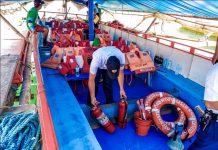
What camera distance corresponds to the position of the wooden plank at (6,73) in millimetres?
5070

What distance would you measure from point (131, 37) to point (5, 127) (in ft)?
15.8

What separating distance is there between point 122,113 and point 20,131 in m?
1.38

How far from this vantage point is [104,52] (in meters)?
3.02

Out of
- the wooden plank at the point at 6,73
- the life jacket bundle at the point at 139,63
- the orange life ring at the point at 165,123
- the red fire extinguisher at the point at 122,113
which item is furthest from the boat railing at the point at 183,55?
the wooden plank at the point at 6,73

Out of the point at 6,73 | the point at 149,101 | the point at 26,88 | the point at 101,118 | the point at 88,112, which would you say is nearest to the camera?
the point at 101,118

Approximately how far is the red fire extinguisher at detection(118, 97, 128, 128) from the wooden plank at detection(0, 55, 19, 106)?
2.78 m

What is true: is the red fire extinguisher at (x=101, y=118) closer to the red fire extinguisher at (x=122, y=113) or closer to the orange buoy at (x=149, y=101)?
the red fire extinguisher at (x=122, y=113)

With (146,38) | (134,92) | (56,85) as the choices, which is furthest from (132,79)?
(56,85)

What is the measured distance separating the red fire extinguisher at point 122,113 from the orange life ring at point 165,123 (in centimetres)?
42

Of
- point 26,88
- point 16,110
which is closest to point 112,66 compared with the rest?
point 16,110

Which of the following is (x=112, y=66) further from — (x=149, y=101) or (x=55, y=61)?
(x=55, y=61)

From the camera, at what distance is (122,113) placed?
293 centimetres

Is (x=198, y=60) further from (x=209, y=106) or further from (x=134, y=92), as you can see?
(x=209, y=106)

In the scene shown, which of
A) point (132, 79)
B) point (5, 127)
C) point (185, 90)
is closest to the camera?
point (5, 127)
